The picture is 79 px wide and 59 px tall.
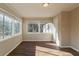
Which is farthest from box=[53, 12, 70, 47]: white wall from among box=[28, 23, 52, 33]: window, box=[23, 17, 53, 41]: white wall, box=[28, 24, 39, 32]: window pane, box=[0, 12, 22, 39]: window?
box=[28, 24, 39, 32]: window pane

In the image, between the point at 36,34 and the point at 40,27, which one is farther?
the point at 40,27

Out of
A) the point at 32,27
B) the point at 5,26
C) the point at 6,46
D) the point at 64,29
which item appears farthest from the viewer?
the point at 32,27

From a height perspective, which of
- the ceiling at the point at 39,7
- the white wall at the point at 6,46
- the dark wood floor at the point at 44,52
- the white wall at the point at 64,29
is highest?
the ceiling at the point at 39,7

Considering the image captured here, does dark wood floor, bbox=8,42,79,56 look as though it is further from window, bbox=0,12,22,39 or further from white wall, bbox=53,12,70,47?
window, bbox=0,12,22,39

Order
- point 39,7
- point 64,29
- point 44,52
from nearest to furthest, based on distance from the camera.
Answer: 1. point 44,52
2. point 39,7
3. point 64,29

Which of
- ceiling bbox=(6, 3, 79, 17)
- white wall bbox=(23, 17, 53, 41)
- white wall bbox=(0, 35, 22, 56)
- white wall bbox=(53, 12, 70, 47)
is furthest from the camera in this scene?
white wall bbox=(23, 17, 53, 41)

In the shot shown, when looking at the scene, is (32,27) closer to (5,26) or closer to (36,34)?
(36,34)

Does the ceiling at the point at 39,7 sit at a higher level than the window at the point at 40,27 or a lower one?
higher

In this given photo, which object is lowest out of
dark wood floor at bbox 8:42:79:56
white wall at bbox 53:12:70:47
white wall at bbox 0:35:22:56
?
dark wood floor at bbox 8:42:79:56

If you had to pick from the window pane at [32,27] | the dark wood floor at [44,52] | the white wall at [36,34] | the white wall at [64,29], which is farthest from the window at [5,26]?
the window pane at [32,27]

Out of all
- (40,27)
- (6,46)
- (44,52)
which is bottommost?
(44,52)

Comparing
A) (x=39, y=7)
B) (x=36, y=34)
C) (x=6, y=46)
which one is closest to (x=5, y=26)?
(x=6, y=46)

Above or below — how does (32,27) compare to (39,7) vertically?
below

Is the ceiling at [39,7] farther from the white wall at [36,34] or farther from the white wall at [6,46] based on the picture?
the white wall at [36,34]
